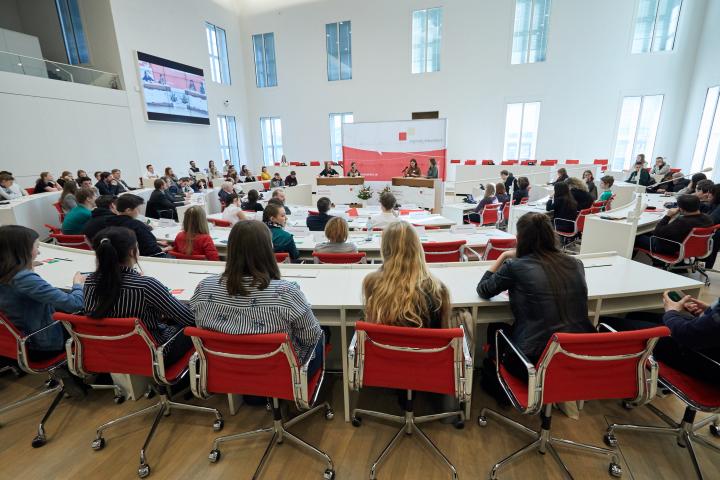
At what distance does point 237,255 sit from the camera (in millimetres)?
1552

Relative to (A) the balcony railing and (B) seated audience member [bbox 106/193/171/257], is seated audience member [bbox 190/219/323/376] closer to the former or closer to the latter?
(B) seated audience member [bbox 106/193/171/257]

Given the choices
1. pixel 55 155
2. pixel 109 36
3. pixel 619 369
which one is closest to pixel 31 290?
pixel 619 369

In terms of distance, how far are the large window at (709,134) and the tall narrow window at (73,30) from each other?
17.3 m

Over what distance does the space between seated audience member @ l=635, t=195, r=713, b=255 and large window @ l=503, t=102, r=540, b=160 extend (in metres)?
9.16

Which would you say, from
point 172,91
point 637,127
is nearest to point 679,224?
point 637,127

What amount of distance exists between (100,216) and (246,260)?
2.78m

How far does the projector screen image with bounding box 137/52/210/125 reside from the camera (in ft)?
34.1

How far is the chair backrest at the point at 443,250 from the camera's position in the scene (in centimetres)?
316

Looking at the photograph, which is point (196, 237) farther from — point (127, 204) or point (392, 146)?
point (392, 146)

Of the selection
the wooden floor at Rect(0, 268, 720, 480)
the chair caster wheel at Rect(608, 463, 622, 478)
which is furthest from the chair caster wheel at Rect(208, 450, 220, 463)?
the chair caster wheel at Rect(608, 463, 622, 478)

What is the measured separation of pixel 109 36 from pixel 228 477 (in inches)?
470

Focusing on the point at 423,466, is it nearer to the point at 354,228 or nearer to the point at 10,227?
the point at 10,227

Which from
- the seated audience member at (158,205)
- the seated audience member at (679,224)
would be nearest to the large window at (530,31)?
the seated audience member at (679,224)

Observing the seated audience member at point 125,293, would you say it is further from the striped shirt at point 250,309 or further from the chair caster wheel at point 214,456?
the chair caster wheel at point 214,456
